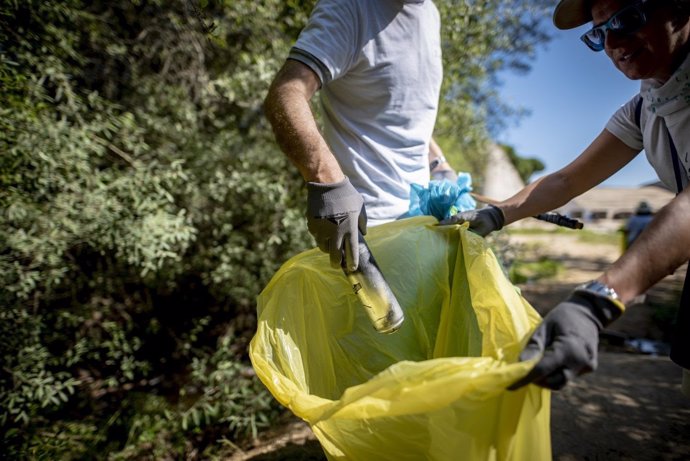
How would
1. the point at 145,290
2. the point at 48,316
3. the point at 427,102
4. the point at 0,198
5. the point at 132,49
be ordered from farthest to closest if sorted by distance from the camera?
the point at 145,290 < the point at 132,49 < the point at 48,316 < the point at 0,198 < the point at 427,102

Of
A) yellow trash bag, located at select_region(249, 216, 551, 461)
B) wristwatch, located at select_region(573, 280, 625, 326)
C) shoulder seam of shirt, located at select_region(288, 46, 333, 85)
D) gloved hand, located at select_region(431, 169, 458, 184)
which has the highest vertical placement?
shoulder seam of shirt, located at select_region(288, 46, 333, 85)

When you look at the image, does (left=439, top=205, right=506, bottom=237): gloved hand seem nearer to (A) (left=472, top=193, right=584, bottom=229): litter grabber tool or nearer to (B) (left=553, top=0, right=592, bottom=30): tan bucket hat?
(A) (left=472, top=193, right=584, bottom=229): litter grabber tool

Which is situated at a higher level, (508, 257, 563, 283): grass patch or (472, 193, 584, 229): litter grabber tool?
(472, 193, 584, 229): litter grabber tool

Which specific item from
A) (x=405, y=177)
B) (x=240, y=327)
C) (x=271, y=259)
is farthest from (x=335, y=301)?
(x=240, y=327)

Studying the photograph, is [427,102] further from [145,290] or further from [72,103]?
[145,290]

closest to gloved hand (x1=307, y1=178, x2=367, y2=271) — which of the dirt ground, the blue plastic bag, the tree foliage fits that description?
the blue plastic bag

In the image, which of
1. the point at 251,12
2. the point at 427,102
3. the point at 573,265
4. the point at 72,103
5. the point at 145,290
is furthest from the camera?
the point at 573,265

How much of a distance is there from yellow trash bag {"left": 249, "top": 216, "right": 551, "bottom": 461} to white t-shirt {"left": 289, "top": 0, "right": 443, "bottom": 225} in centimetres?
19

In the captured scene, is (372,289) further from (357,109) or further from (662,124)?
(662,124)

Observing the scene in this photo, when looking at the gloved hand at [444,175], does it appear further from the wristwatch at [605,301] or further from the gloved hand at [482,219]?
the wristwatch at [605,301]

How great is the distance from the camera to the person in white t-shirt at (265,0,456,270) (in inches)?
46.7

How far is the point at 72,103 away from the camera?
110 inches

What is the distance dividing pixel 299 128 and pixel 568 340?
35.5 inches

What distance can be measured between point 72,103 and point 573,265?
10757 mm
